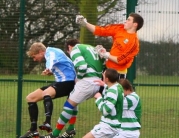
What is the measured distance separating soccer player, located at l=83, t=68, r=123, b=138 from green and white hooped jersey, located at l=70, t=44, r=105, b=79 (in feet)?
3.91

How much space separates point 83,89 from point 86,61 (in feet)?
1.52

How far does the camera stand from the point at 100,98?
10977 millimetres

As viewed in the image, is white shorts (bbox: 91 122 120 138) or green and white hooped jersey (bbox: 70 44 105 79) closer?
white shorts (bbox: 91 122 120 138)

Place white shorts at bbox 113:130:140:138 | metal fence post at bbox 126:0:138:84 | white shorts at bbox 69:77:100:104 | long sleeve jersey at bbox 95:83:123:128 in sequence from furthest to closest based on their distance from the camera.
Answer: metal fence post at bbox 126:0:138:84
white shorts at bbox 69:77:100:104
white shorts at bbox 113:130:140:138
long sleeve jersey at bbox 95:83:123:128

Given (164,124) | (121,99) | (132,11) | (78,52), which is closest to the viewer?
(121,99)

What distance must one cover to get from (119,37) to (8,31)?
270 centimetres

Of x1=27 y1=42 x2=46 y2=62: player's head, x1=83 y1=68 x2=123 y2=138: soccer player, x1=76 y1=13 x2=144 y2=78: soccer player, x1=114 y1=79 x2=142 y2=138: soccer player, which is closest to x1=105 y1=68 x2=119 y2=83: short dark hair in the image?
x1=83 y1=68 x2=123 y2=138: soccer player

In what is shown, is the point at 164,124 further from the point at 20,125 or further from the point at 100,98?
the point at 100,98

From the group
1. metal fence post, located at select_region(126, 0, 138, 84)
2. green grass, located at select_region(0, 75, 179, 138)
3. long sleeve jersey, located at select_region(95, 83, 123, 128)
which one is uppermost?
metal fence post, located at select_region(126, 0, 138, 84)

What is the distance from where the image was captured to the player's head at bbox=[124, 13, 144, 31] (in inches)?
486

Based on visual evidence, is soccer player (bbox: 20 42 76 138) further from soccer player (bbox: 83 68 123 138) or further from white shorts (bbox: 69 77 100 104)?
soccer player (bbox: 83 68 123 138)

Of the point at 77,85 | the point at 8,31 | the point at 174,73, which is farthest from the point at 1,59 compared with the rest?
the point at 174,73

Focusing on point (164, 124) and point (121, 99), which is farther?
point (164, 124)

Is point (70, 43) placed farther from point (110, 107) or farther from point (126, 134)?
point (126, 134)
